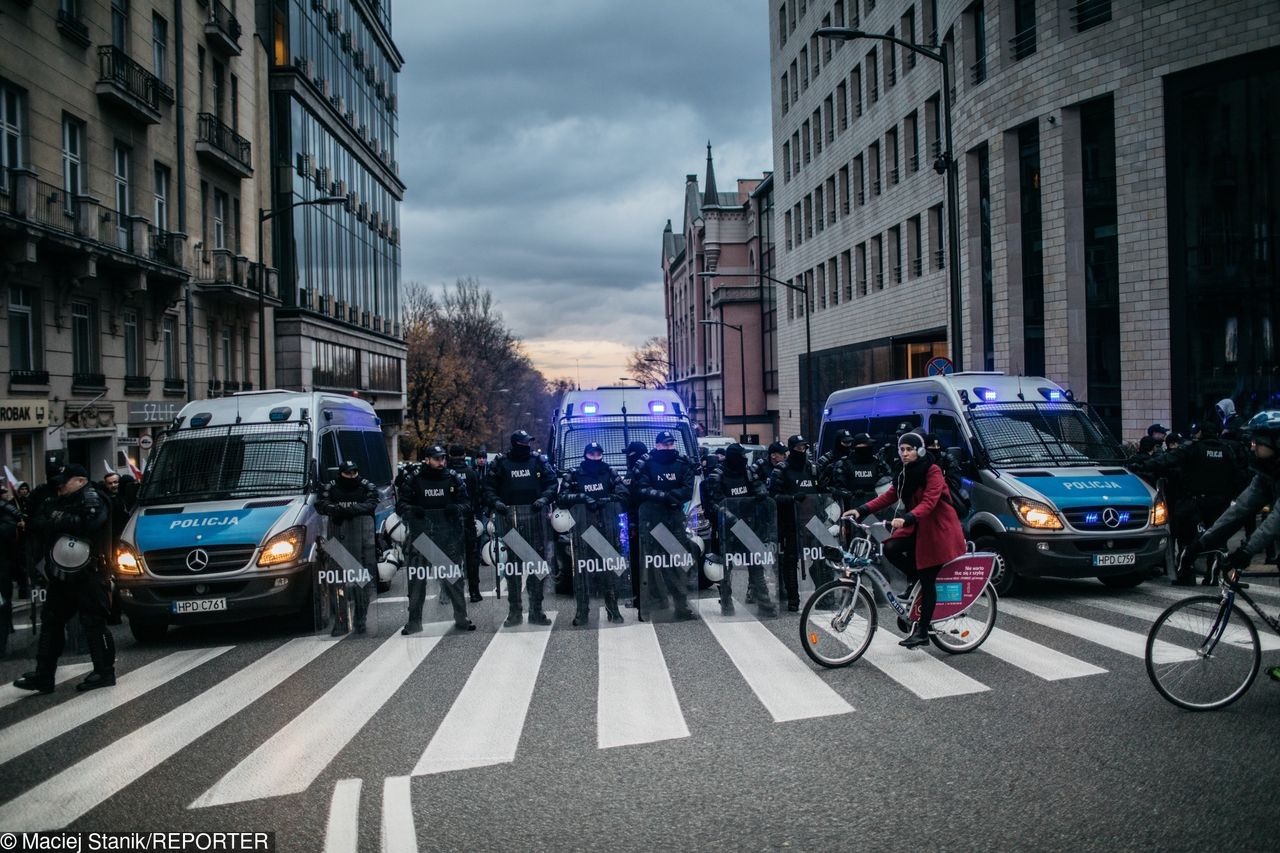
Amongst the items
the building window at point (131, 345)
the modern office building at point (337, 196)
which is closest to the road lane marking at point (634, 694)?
the building window at point (131, 345)

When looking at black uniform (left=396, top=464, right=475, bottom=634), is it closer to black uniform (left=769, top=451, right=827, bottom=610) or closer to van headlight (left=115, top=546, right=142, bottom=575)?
van headlight (left=115, top=546, right=142, bottom=575)

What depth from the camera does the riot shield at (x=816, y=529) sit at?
463 inches

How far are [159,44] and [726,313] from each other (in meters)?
50.8

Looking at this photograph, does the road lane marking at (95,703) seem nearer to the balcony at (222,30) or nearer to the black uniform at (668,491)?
the black uniform at (668,491)

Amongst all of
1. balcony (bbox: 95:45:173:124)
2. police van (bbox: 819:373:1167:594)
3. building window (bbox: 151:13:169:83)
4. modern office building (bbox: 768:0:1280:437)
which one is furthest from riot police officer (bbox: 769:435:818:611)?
building window (bbox: 151:13:169:83)

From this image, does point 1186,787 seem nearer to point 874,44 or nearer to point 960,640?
point 960,640

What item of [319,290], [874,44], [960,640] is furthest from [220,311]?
[960,640]

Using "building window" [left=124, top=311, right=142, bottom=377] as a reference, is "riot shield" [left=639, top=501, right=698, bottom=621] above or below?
below

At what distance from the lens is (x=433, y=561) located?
1099 centimetres

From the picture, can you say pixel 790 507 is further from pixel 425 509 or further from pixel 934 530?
pixel 425 509

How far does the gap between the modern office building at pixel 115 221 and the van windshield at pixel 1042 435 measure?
55.8 feet

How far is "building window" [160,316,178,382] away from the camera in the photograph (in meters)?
28.0

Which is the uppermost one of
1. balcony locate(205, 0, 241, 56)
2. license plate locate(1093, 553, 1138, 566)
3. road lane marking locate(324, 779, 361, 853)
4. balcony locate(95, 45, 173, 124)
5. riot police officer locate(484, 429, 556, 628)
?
balcony locate(205, 0, 241, 56)

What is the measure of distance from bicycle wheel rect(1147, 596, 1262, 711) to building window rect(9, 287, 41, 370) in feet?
68.1
